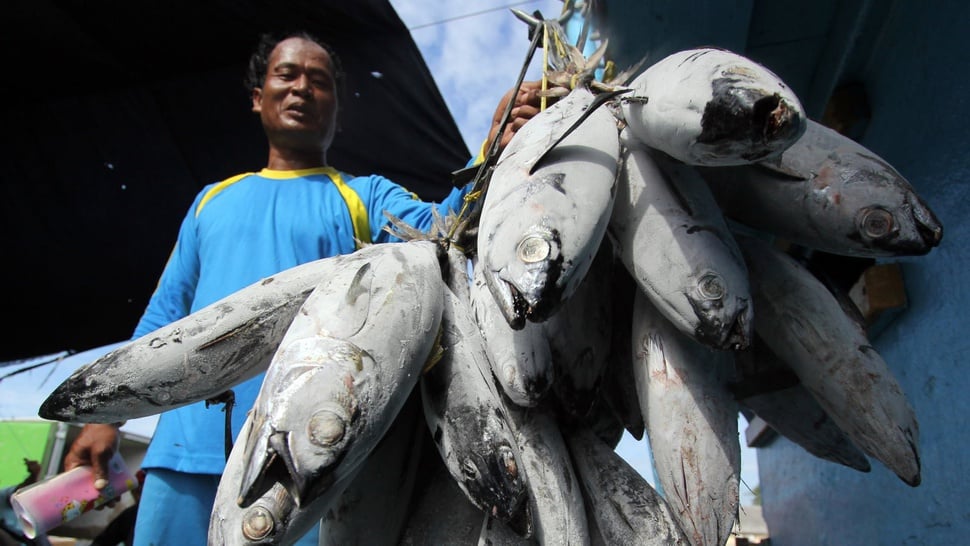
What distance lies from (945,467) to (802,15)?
1080mm

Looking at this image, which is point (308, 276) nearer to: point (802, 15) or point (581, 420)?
point (581, 420)

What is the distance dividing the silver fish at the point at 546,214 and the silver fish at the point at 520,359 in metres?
0.12

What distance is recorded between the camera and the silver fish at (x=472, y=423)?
72 centimetres

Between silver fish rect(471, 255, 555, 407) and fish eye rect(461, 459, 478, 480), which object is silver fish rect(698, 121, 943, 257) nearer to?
silver fish rect(471, 255, 555, 407)

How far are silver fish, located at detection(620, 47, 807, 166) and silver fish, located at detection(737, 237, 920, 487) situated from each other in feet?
0.81

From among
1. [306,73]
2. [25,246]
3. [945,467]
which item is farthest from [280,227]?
[25,246]

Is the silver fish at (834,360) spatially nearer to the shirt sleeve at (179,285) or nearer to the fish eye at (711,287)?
the fish eye at (711,287)

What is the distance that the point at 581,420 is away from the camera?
36.7 inches

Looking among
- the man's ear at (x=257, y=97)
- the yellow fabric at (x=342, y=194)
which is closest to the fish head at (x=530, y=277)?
the yellow fabric at (x=342, y=194)

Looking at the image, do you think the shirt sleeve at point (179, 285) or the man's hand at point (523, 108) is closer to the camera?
the man's hand at point (523, 108)

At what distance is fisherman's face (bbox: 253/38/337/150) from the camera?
1.86 metres

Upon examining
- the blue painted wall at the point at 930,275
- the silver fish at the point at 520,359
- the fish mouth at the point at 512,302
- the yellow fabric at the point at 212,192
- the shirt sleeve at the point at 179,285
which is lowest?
the blue painted wall at the point at 930,275

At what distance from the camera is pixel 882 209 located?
77cm

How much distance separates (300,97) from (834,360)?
149 cm
